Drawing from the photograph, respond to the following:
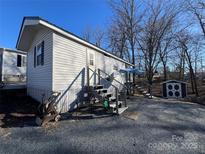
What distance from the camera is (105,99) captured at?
22.3 ft

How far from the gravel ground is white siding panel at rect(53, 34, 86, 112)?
168 centimetres

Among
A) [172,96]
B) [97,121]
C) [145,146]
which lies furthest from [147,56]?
[145,146]

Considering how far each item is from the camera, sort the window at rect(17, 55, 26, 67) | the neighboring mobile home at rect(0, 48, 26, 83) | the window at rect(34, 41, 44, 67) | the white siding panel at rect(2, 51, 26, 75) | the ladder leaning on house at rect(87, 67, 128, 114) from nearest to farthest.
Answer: the ladder leaning on house at rect(87, 67, 128, 114)
the window at rect(34, 41, 44, 67)
the neighboring mobile home at rect(0, 48, 26, 83)
the white siding panel at rect(2, 51, 26, 75)
the window at rect(17, 55, 26, 67)

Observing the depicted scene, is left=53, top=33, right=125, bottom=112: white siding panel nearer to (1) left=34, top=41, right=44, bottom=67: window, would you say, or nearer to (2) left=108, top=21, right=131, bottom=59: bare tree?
(1) left=34, top=41, right=44, bottom=67: window

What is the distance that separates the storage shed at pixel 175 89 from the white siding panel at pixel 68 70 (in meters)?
8.53

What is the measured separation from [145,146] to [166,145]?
22.5 inches

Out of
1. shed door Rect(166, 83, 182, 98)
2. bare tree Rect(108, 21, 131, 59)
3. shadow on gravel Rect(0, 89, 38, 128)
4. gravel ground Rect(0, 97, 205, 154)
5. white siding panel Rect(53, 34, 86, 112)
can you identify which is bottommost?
gravel ground Rect(0, 97, 205, 154)

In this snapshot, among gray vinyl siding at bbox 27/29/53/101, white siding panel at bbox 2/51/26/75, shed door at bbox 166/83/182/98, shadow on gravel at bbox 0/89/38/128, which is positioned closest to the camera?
shadow on gravel at bbox 0/89/38/128

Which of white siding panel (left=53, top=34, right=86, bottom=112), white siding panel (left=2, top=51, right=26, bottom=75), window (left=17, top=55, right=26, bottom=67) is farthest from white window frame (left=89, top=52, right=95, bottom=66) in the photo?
window (left=17, top=55, right=26, bottom=67)

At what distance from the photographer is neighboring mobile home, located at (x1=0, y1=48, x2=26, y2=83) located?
51.8 feet

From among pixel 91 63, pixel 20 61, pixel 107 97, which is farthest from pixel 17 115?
pixel 20 61

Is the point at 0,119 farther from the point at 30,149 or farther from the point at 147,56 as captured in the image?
the point at 147,56

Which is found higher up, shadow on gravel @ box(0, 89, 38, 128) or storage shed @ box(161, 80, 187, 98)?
storage shed @ box(161, 80, 187, 98)

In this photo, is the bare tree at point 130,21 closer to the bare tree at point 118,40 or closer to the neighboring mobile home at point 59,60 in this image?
the bare tree at point 118,40
